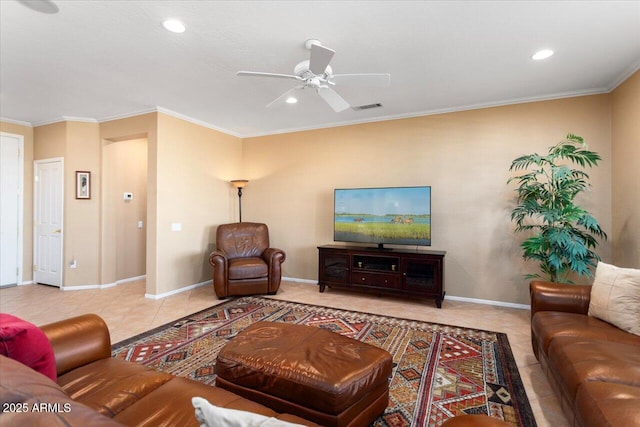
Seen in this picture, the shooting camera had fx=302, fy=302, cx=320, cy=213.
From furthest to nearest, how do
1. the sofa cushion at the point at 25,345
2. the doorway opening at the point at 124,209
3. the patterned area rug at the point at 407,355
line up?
the doorway opening at the point at 124,209, the patterned area rug at the point at 407,355, the sofa cushion at the point at 25,345

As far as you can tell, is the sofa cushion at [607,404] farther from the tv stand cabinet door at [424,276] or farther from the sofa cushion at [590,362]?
the tv stand cabinet door at [424,276]

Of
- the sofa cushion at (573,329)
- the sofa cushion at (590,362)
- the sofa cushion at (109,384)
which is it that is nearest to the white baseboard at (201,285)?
the sofa cushion at (573,329)

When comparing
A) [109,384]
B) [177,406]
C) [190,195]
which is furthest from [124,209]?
[177,406]

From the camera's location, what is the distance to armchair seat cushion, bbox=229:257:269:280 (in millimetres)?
4281

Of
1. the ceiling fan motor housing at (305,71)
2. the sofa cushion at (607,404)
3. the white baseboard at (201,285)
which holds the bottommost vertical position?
the white baseboard at (201,285)

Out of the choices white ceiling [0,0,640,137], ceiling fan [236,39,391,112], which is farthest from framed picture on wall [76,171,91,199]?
ceiling fan [236,39,391,112]

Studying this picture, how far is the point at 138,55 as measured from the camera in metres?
2.85

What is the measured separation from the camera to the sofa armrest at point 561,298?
238cm

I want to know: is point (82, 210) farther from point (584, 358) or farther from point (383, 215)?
point (584, 358)

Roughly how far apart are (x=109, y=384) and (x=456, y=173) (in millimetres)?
4327

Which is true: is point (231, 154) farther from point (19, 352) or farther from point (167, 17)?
point (19, 352)

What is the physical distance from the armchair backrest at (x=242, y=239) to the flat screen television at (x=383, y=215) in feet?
4.10

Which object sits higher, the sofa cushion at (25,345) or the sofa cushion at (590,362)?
A: the sofa cushion at (25,345)

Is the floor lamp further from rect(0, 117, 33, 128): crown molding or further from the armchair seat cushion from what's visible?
rect(0, 117, 33, 128): crown molding
